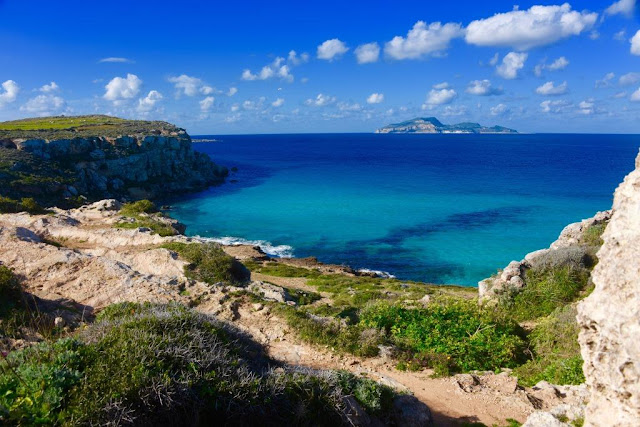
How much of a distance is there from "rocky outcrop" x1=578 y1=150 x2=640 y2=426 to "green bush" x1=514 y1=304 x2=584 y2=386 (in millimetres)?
6148

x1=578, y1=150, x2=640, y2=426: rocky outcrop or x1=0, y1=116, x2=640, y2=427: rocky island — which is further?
x1=0, y1=116, x2=640, y2=427: rocky island

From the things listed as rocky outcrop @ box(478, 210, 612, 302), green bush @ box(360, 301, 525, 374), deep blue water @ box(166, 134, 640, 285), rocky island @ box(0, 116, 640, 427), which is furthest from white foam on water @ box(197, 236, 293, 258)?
green bush @ box(360, 301, 525, 374)

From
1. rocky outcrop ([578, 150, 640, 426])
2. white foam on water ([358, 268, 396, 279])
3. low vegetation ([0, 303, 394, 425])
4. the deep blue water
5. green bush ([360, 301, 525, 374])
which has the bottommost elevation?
white foam on water ([358, 268, 396, 279])

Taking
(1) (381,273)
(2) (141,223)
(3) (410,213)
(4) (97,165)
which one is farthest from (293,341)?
(4) (97,165)

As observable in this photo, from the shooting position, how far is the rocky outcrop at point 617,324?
440cm

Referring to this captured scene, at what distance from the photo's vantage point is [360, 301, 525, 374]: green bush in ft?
38.3

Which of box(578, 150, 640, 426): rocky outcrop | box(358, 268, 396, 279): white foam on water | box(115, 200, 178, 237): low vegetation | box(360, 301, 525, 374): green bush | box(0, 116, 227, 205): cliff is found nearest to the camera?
box(578, 150, 640, 426): rocky outcrop

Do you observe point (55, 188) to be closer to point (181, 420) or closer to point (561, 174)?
point (181, 420)

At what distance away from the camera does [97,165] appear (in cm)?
6938

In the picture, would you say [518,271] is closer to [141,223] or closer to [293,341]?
[293,341]

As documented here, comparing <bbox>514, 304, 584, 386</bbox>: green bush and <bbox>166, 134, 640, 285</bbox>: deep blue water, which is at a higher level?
<bbox>514, 304, 584, 386</bbox>: green bush

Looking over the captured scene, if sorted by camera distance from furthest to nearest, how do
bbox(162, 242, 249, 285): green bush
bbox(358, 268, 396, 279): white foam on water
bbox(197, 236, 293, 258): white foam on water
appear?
bbox(197, 236, 293, 258): white foam on water
bbox(358, 268, 396, 279): white foam on water
bbox(162, 242, 249, 285): green bush

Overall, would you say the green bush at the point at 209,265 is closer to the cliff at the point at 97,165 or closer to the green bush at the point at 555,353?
the green bush at the point at 555,353

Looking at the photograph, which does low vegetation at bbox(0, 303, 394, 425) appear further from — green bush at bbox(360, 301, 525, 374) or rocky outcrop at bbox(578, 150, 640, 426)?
green bush at bbox(360, 301, 525, 374)
